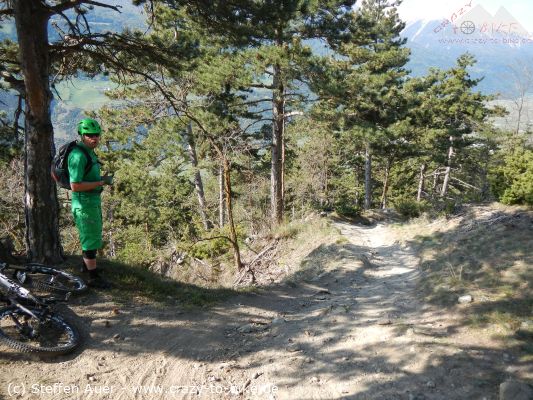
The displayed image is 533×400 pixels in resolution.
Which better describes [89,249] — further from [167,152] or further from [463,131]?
[463,131]

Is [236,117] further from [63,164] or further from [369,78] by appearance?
[63,164]

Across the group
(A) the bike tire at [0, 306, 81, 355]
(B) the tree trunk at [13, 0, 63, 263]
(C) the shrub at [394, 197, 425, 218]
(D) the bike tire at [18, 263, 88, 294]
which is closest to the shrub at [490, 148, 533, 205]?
(C) the shrub at [394, 197, 425, 218]

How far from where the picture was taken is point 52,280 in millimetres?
4480

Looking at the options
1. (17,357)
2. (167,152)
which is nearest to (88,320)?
(17,357)

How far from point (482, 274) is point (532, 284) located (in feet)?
3.04

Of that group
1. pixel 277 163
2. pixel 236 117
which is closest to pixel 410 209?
pixel 277 163

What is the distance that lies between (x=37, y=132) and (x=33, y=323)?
8.43 feet

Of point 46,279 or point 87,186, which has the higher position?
point 87,186

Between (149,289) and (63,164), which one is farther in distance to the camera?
(149,289)

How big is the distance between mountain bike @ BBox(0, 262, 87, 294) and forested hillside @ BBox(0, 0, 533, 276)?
70 cm

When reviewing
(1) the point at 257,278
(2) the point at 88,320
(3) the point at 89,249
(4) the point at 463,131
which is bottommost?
(1) the point at 257,278

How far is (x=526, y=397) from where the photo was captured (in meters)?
2.83

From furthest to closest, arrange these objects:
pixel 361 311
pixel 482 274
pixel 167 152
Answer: pixel 167 152
pixel 482 274
pixel 361 311

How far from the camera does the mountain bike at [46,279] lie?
4.23 metres
